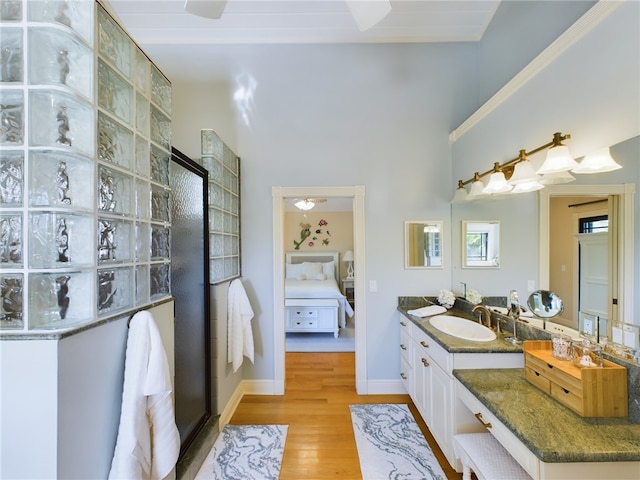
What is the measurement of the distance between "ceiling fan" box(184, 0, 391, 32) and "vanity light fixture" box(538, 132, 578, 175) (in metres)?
1.17

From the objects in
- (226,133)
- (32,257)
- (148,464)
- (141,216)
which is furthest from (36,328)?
(226,133)

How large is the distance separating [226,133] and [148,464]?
268 centimetres

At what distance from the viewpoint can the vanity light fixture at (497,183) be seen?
6.74 feet

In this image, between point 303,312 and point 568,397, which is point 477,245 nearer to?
point 568,397

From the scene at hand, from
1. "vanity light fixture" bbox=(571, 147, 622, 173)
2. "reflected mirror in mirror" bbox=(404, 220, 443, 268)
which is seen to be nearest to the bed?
"reflected mirror in mirror" bbox=(404, 220, 443, 268)

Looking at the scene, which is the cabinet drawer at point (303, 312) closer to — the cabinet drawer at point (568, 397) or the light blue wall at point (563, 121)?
the light blue wall at point (563, 121)

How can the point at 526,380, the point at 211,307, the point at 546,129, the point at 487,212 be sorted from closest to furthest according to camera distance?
1. the point at 526,380
2. the point at 546,129
3. the point at 211,307
4. the point at 487,212

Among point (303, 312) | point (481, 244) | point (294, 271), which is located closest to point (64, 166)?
point (481, 244)

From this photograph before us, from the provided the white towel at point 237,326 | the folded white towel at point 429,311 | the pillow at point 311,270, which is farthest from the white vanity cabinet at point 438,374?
the pillow at point 311,270

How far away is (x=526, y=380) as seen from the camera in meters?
1.53

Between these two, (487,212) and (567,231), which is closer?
(567,231)

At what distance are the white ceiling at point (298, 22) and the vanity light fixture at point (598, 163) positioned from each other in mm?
2048

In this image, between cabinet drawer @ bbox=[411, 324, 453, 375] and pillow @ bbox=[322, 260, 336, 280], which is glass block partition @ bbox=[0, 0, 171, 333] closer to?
cabinet drawer @ bbox=[411, 324, 453, 375]

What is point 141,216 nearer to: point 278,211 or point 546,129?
point 278,211
